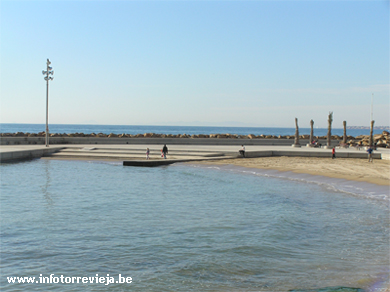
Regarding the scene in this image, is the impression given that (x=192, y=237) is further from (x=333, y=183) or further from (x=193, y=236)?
(x=333, y=183)

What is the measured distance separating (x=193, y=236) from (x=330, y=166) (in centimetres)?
1597

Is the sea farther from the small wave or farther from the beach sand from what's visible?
the beach sand

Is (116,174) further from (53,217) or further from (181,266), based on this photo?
(181,266)

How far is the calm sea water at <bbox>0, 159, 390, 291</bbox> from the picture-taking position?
7.24 metres

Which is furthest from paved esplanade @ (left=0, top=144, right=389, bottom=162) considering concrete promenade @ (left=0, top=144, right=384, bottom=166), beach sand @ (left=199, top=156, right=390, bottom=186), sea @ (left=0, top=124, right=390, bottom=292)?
sea @ (left=0, top=124, right=390, bottom=292)

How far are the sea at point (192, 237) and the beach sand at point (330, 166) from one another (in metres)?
2.44

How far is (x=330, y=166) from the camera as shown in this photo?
23312mm

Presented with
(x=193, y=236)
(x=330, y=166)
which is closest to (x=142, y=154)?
(x=330, y=166)

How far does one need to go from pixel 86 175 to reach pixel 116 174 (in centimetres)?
159

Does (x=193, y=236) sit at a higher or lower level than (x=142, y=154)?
lower

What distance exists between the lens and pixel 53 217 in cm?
1140

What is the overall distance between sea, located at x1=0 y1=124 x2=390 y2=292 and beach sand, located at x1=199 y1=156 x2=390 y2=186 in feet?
8.02

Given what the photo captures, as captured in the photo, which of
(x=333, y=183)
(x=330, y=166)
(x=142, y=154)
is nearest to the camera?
(x=333, y=183)

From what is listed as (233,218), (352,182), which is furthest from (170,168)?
(233,218)
